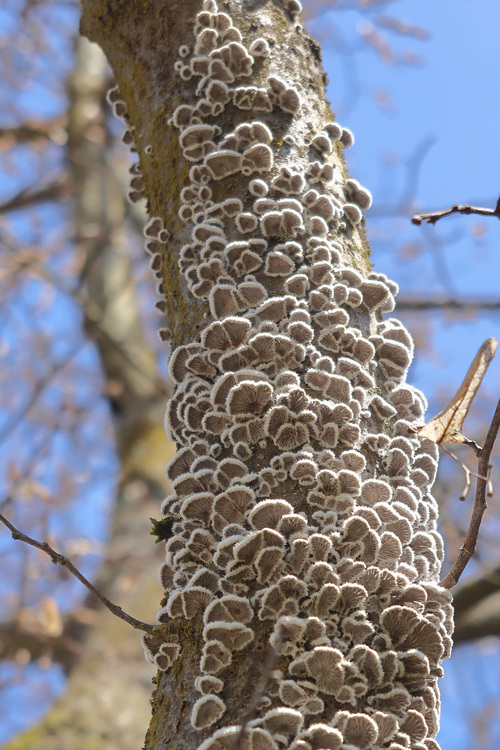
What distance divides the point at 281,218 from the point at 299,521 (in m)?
0.99

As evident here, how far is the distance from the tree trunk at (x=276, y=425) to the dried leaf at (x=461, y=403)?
24 centimetres

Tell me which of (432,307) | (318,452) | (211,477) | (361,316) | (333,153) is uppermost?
(432,307)

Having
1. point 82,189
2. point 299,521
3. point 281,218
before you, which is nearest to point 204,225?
point 281,218

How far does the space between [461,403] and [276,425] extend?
0.50 m

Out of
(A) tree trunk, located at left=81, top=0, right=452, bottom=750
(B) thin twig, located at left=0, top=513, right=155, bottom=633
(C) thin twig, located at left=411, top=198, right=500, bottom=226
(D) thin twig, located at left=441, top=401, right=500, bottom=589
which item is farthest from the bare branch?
(B) thin twig, located at left=0, top=513, right=155, bottom=633

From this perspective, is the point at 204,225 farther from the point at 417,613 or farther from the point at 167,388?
the point at 167,388

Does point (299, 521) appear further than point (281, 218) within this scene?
No

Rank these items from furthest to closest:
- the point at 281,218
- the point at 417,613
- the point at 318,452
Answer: the point at 281,218, the point at 318,452, the point at 417,613

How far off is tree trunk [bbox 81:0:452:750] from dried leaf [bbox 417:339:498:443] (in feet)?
0.78

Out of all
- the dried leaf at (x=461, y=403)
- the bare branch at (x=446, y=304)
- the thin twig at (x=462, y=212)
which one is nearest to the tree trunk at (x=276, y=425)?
the dried leaf at (x=461, y=403)

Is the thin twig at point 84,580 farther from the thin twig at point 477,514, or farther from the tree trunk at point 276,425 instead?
the thin twig at point 477,514

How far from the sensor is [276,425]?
188 centimetres

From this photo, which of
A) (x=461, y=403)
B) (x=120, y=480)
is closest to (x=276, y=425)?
(x=461, y=403)

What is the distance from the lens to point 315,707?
156cm
